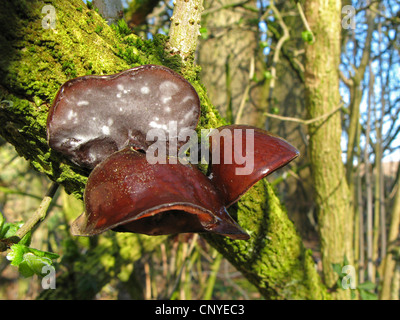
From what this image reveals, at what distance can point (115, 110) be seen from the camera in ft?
2.12

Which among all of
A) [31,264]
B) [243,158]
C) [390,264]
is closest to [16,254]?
[31,264]

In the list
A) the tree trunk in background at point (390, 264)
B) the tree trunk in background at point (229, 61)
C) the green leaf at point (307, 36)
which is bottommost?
the tree trunk in background at point (390, 264)

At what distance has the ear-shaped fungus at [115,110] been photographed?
0.63 metres

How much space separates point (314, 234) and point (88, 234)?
392cm

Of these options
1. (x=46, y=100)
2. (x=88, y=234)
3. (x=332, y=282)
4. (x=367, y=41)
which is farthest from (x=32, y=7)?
(x=367, y=41)

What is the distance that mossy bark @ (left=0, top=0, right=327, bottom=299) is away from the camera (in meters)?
0.64

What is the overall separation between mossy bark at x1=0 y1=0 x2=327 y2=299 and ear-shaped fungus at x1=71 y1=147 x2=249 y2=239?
175mm

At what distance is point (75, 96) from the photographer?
0.62 meters

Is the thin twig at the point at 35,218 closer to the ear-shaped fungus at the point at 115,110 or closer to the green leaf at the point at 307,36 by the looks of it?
the ear-shaped fungus at the point at 115,110

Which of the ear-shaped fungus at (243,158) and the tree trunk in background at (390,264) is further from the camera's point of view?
the tree trunk in background at (390,264)

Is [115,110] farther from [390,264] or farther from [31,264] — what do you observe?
[390,264]

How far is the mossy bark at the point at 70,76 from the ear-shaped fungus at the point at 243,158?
138mm

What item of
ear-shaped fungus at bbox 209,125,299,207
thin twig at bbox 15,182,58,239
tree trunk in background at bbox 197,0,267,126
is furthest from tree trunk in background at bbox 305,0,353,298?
thin twig at bbox 15,182,58,239

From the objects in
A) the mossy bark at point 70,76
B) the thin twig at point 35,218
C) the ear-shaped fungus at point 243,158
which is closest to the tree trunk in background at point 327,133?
the mossy bark at point 70,76
